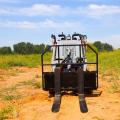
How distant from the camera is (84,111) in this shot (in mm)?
11406

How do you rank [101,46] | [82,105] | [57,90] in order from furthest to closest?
1. [101,46]
2. [57,90]
3. [82,105]

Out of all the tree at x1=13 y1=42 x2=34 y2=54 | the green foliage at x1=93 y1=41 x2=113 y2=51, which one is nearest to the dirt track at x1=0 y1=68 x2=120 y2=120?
the green foliage at x1=93 y1=41 x2=113 y2=51

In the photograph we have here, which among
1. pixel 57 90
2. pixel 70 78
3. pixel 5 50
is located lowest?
pixel 57 90

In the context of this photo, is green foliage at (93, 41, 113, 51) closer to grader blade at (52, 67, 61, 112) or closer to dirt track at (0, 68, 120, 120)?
grader blade at (52, 67, 61, 112)

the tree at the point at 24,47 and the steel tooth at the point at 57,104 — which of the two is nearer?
the steel tooth at the point at 57,104

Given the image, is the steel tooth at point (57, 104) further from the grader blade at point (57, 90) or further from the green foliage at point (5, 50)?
the green foliage at point (5, 50)

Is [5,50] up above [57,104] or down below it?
above

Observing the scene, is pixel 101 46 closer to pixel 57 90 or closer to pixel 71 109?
pixel 57 90

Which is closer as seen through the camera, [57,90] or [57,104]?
[57,104]

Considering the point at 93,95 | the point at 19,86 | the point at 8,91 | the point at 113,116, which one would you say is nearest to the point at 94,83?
the point at 93,95

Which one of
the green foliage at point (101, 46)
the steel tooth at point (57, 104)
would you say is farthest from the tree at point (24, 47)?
the steel tooth at point (57, 104)

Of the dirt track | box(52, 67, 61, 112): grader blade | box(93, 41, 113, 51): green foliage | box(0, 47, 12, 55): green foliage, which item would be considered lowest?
the dirt track

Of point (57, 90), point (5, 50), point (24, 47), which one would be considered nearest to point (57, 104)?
point (57, 90)

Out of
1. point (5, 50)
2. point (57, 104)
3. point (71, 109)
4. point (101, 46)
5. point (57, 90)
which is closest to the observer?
point (71, 109)
